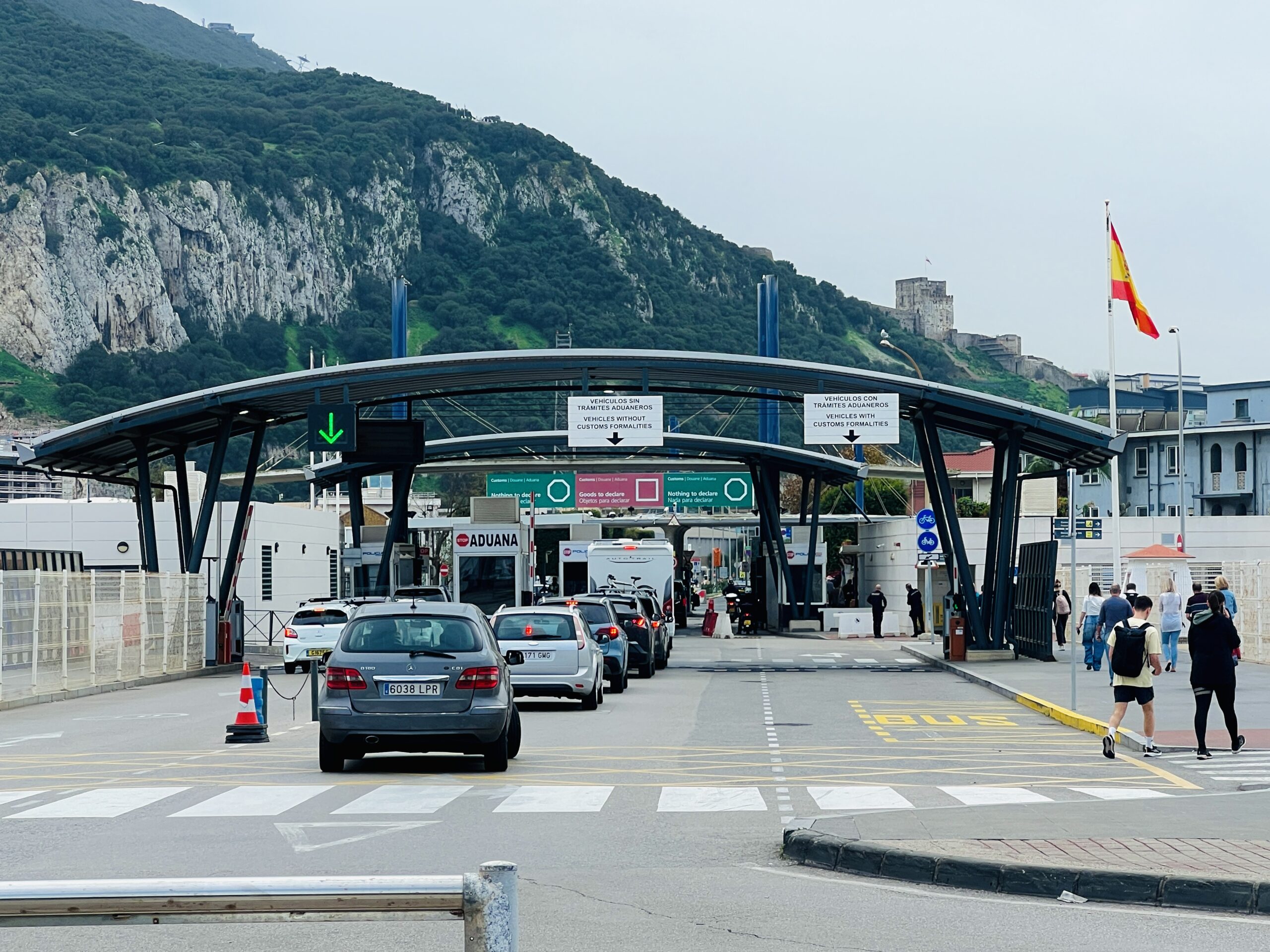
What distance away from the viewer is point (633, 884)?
8648 millimetres

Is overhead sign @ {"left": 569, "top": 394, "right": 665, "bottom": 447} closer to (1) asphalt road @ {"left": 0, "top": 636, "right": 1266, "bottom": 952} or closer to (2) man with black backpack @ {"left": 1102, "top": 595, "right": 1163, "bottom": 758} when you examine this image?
(1) asphalt road @ {"left": 0, "top": 636, "right": 1266, "bottom": 952}

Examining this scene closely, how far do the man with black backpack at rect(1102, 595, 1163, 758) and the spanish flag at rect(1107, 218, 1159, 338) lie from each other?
25728 millimetres

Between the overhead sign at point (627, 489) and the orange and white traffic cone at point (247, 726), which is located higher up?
the overhead sign at point (627, 489)

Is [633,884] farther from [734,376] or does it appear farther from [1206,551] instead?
[1206,551]

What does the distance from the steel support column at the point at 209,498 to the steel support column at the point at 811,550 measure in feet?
91.2

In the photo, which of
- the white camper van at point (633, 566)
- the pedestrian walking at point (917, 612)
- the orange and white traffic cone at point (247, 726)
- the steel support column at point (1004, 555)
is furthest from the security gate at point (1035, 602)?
the orange and white traffic cone at point (247, 726)

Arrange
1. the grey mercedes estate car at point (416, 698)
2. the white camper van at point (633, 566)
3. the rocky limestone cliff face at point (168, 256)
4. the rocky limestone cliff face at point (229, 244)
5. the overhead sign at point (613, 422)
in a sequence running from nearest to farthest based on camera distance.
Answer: the grey mercedes estate car at point (416, 698), the overhead sign at point (613, 422), the white camper van at point (633, 566), the rocky limestone cliff face at point (168, 256), the rocky limestone cliff face at point (229, 244)

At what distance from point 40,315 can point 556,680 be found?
128m

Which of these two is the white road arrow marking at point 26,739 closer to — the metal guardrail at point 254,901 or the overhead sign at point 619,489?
the metal guardrail at point 254,901

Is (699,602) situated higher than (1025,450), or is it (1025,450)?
(1025,450)

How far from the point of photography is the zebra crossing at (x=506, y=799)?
1180cm

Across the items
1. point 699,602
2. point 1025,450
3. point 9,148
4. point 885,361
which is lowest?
point 699,602

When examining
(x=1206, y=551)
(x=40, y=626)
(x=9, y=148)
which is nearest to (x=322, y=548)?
(x=1206, y=551)

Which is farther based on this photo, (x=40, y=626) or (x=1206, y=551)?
(x=1206, y=551)
